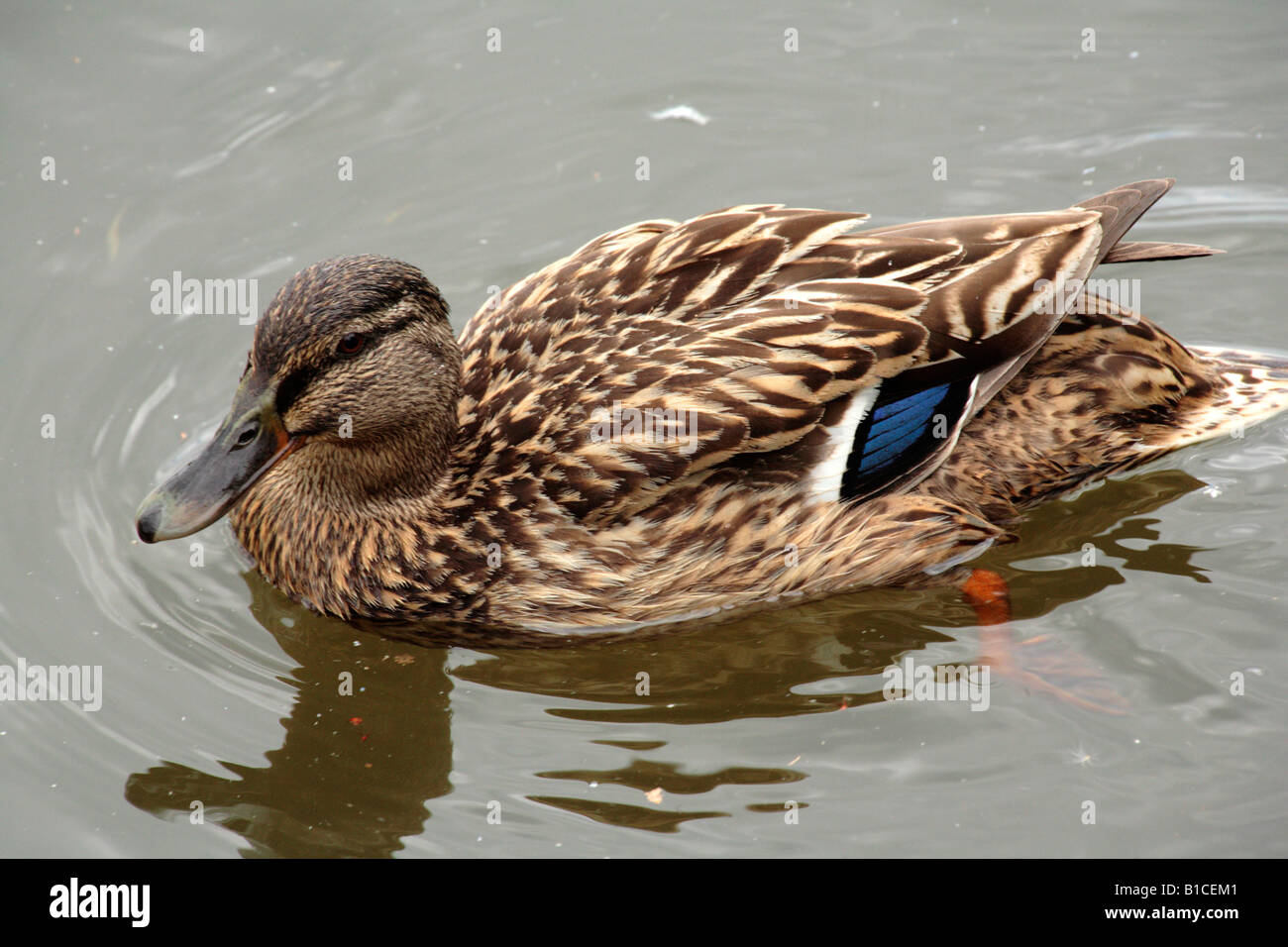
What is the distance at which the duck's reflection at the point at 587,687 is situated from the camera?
629 cm

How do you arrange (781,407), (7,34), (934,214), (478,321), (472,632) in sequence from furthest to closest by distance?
(7,34)
(934,214)
(478,321)
(472,632)
(781,407)

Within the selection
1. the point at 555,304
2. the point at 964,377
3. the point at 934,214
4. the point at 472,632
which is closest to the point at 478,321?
the point at 555,304

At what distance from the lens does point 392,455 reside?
22.1 feet

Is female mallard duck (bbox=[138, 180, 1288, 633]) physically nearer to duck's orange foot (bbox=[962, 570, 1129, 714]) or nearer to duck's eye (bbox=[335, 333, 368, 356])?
duck's eye (bbox=[335, 333, 368, 356])

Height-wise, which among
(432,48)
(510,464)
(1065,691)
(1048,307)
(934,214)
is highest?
(432,48)

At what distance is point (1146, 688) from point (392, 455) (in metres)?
3.60

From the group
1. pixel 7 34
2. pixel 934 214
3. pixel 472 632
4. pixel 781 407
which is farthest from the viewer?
pixel 7 34

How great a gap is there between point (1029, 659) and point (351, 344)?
11.2 feet

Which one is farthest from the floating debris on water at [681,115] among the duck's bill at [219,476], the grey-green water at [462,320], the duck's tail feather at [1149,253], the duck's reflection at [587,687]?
the duck's bill at [219,476]

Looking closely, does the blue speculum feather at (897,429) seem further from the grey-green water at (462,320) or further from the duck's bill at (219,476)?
the duck's bill at (219,476)

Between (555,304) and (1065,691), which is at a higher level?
(555,304)

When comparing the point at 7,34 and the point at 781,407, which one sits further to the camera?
the point at 7,34

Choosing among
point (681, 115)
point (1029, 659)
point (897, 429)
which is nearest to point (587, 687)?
point (897, 429)

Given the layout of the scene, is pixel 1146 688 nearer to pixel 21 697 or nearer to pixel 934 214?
pixel 934 214
